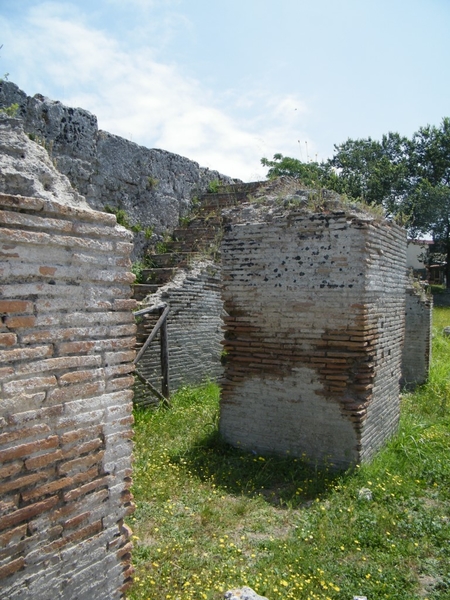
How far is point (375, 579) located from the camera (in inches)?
142

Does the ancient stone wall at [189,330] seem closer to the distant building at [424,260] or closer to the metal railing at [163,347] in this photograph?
the metal railing at [163,347]

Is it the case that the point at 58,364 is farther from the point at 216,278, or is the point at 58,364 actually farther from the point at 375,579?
the point at 216,278

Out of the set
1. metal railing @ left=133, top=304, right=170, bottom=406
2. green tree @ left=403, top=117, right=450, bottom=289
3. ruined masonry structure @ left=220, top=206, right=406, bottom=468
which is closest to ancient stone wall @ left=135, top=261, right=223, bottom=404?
metal railing @ left=133, top=304, right=170, bottom=406

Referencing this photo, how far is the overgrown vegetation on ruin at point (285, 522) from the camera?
139 inches

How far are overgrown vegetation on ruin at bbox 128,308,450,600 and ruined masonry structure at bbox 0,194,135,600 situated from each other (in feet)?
3.44

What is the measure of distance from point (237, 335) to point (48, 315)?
3.69 meters

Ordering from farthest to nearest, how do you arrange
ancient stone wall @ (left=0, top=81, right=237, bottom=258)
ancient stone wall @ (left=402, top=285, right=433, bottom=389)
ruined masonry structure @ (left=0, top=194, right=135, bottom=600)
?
ancient stone wall @ (left=402, top=285, right=433, bottom=389), ancient stone wall @ (left=0, top=81, right=237, bottom=258), ruined masonry structure @ (left=0, top=194, right=135, bottom=600)

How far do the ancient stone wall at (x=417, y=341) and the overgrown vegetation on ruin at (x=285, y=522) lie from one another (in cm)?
390

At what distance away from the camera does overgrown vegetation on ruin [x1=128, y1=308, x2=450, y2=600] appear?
3.53m

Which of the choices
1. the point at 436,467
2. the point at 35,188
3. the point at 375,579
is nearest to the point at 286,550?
the point at 375,579

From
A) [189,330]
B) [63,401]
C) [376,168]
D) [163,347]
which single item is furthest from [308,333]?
[376,168]

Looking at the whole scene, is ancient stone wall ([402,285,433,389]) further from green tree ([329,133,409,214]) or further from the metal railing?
green tree ([329,133,409,214])

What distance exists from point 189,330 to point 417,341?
16.5 ft

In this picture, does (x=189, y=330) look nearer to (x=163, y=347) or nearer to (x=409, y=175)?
(x=163, y=347)
